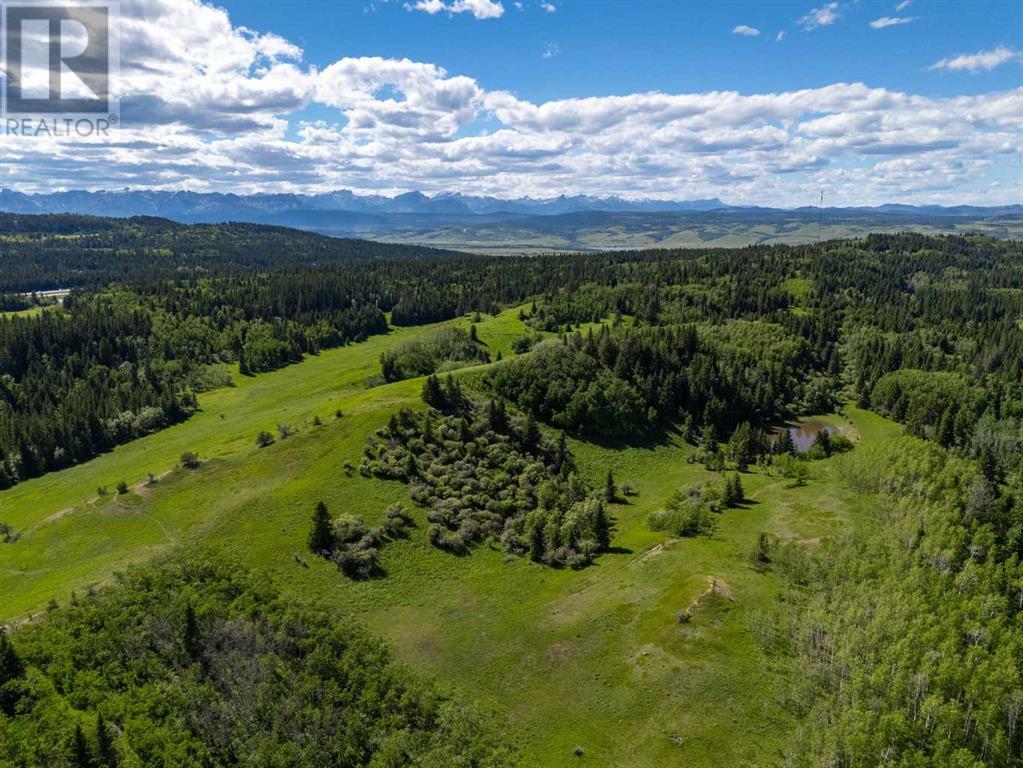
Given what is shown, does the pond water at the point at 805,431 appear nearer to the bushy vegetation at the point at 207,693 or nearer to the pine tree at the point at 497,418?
the pine tree at the point at 497,418

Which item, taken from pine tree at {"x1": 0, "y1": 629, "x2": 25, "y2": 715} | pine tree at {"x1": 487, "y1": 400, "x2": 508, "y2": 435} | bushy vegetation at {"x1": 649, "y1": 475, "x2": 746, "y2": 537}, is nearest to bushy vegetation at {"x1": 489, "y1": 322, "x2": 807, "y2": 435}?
pine tree at {"x1": 487, "y1": 400, "x2": 508, "y2": 435}

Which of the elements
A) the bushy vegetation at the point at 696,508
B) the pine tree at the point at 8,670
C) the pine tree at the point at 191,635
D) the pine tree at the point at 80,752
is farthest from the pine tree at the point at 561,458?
the pine tree at the point at 80,752

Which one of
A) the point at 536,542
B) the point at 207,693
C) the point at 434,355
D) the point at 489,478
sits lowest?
the point at 536,542

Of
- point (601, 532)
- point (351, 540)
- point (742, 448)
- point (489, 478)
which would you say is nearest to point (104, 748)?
point (351, 540)

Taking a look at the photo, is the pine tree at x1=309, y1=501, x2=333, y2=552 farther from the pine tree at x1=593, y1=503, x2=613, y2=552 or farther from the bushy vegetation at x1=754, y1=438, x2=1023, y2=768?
the bushy vegetation at x1=754, y1=438, x2=1023, y2=768

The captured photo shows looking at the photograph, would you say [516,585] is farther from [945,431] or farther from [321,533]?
[945,431]

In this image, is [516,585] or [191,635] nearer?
[191,635]

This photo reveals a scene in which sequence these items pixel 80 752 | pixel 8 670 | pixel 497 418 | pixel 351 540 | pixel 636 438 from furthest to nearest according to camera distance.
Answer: pixel 636 438 < pixel 497 418 < pixel 351 540 < pixel 8 670 < pixel 80 752
